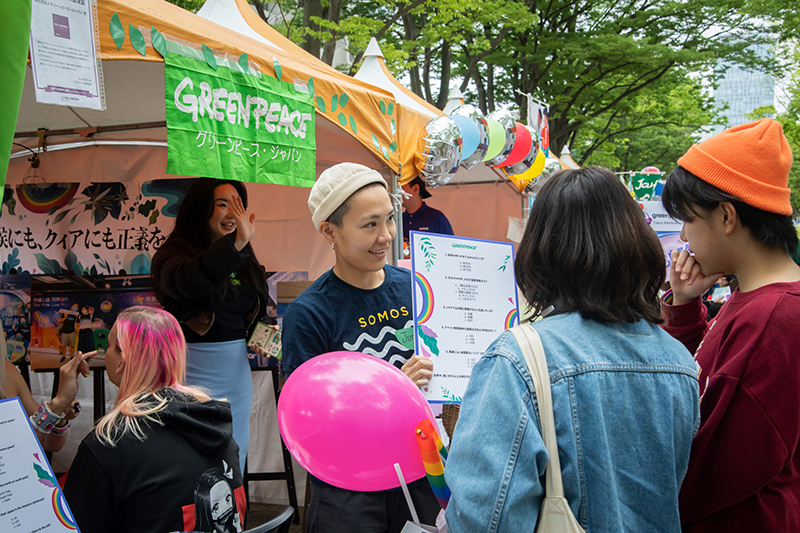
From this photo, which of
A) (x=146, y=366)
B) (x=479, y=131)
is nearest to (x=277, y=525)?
(x=146, y=366)

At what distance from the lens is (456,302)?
1931 millimetres

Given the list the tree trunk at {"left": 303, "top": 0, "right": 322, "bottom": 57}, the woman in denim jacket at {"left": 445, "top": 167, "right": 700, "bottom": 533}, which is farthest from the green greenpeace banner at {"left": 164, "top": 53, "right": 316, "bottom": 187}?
the tree trunk at {"left": 303, "top": 0, "right": 322, "bottom": 57}

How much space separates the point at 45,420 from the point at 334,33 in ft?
26.3

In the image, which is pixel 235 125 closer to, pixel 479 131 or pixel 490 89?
pixel 479 131


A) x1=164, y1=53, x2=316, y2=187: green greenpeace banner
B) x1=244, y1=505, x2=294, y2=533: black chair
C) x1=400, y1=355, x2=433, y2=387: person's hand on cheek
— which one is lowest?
x1=244, y1=505, x2=294, y2=533: black chair

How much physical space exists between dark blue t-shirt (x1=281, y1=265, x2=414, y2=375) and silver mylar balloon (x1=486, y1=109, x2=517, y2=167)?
136 inches

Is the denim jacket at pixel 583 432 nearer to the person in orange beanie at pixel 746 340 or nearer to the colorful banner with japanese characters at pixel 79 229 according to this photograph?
the person in orange beanie at pixel 746 340

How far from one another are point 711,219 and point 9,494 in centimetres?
189

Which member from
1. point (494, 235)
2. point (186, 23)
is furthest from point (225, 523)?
point (494, 235)

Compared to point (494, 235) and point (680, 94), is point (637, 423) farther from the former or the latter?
point (680, 94)

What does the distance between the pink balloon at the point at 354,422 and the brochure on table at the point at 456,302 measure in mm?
340

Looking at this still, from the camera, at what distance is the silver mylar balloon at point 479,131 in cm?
459

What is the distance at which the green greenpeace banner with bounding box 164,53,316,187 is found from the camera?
219cm

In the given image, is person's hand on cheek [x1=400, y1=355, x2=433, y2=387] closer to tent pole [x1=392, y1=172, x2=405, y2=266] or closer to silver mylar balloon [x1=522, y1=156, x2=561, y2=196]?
tent pole [x1=392, y1=172, x2=405, y2=266]
